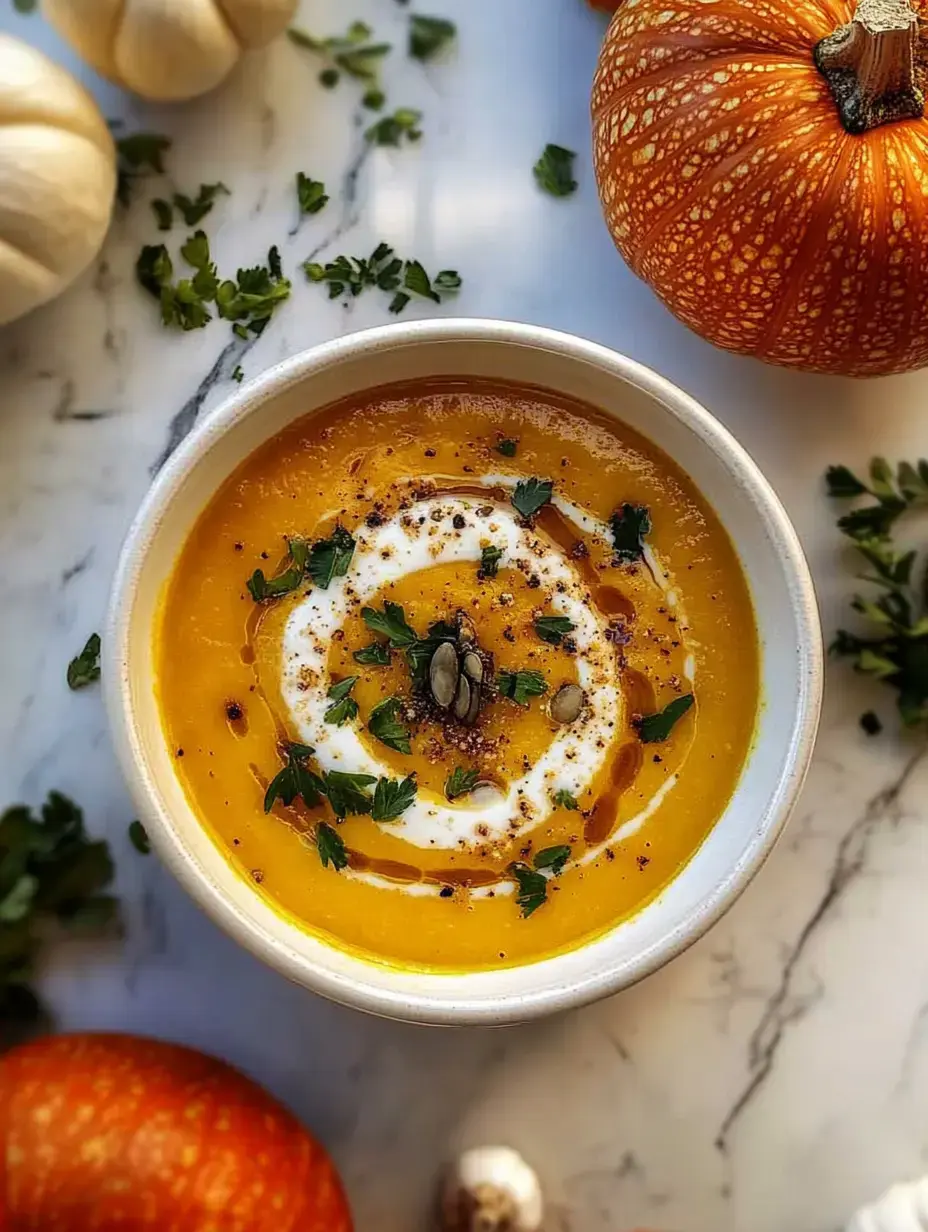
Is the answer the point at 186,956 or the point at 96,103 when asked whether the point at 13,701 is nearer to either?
the point at 186,956

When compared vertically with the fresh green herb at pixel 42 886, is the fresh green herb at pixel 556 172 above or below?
above

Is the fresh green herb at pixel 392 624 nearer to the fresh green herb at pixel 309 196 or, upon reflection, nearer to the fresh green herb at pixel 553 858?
the fresh green herb at pixel 553 858

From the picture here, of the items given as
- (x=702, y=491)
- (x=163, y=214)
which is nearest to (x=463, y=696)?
(x=702, y=491)

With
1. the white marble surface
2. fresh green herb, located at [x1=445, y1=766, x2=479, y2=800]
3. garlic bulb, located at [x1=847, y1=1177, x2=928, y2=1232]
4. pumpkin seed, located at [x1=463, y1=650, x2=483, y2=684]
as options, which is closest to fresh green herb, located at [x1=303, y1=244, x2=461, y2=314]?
the white marble surface

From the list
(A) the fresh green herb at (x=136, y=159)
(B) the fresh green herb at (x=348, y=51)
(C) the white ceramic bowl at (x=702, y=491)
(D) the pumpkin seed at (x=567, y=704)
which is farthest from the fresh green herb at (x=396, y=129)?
(D) the pumpkin seed at (x=567, y=704)

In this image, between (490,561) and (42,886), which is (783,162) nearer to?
(490,561)
